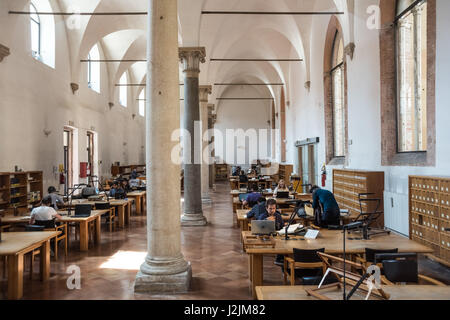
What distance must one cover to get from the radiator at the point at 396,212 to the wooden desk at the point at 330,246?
8.98ft

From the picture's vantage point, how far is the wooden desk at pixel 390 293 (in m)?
2.98

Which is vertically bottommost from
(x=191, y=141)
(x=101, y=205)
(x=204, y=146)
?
(x=101, y=205)

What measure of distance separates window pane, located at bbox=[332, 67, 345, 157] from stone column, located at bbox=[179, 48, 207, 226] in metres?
5.28

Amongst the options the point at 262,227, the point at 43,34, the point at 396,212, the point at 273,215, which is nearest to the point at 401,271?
the point at 262,227

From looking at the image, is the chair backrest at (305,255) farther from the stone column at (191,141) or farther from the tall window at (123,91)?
the tall window at (123,91)

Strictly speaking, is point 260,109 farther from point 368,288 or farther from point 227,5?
point 368,288

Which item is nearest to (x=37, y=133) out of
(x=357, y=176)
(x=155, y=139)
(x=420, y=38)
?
(x=155, y=139)

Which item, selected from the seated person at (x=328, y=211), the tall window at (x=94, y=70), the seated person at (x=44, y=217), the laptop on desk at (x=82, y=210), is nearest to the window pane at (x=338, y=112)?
the seated person at (x=328, y=211)

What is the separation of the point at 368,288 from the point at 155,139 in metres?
3.15

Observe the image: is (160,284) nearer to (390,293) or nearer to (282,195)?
(390,293)

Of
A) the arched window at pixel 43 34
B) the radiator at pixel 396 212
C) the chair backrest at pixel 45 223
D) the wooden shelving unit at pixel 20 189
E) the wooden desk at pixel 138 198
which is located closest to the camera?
the chair backrest at pixel 45 223

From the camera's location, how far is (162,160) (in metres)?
4.98

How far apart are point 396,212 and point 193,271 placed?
478 cm

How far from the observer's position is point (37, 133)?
1180 centimetres
